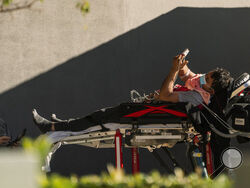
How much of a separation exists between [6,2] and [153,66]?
4.64 meters

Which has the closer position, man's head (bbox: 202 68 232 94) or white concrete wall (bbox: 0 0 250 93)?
man's head (bbox: 202 68 232 94)

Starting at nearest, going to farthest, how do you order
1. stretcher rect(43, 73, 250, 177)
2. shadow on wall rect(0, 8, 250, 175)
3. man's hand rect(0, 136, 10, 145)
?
stretcher rect(43, 73, 250, 177)
man's hand rect(0, 136, 10, 145)
shadow on wall rect(0, 8, 250, 175)

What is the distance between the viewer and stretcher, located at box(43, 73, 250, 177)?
4.89 m

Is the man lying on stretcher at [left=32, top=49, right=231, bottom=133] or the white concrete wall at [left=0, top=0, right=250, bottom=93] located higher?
the white concrete wall at [left=0, top=0, right=250, bottom=93]

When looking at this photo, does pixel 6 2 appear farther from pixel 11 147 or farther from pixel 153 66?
pixel 153 66

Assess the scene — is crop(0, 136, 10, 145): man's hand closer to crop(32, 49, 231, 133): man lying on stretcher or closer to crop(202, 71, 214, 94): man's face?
crop(32, 49, 231, 133): man lying on stretcher

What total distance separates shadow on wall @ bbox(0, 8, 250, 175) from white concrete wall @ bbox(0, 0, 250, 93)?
0.43ft

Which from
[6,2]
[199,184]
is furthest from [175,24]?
[199,184]

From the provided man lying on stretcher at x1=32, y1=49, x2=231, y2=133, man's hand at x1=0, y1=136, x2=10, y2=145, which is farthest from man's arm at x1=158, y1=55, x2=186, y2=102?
man's hand at x1=0, y1=136, x2=10, y2=145

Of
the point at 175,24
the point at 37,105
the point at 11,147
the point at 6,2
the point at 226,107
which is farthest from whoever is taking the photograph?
the point at 175,24

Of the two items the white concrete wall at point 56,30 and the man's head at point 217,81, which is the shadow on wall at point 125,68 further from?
the man's head at point 217,81

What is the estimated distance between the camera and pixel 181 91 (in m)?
5.07

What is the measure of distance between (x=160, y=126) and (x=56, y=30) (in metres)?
3.31

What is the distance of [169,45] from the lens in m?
7.94
